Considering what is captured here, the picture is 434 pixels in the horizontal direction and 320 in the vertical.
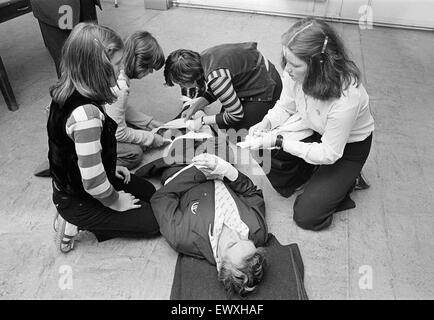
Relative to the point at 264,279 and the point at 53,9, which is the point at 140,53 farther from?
the point at 264,279

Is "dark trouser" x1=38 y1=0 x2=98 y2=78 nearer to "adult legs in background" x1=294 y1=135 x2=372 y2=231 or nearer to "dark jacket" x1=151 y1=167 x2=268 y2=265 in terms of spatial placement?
"dark jacket" x1=151 y1=167 x2=268 y2=265

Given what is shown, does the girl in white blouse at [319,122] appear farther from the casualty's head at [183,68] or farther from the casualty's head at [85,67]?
the casualty's head at [85,67]

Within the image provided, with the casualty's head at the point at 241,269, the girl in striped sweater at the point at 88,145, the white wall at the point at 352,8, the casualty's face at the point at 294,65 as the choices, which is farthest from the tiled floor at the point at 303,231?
the white wall at the point at 352,8

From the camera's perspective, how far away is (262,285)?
1.44 metres

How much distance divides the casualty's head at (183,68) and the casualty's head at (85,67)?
24.2 inches

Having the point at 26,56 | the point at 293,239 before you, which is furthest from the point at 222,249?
the point at 26,56

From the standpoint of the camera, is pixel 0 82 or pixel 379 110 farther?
pixel 379 110

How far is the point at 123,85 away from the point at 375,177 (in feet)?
4.73

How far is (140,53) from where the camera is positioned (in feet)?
5.89

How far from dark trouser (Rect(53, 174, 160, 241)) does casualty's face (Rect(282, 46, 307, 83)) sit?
85 centimetres

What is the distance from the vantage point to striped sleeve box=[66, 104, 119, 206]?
3.97 feet

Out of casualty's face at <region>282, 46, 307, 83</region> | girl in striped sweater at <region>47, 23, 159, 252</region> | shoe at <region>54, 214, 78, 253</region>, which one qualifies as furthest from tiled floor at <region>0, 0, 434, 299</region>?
casualty's face at <region>282, 46, 307, 83</region>

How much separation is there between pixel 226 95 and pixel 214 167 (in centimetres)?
48

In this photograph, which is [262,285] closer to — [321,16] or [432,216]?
[432,216]
